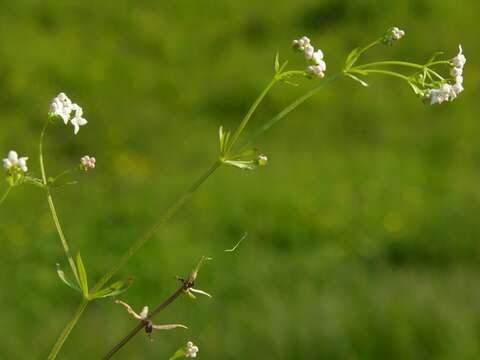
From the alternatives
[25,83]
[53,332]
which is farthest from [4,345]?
[25,83]

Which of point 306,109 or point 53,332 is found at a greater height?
point 53,332

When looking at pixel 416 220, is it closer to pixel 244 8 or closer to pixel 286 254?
pixel 286 254

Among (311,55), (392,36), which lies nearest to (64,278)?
(311,55)

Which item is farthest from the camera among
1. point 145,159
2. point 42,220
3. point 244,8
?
point 244,8

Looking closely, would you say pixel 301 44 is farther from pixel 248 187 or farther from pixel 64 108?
pixel 248 187

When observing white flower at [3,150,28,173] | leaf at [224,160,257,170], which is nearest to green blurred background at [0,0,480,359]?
leaf at [224,160,257,170]

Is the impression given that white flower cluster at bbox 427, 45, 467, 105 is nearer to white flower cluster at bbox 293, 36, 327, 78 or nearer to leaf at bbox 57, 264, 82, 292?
white flower cluster at bbox 293, 36, 327, 78
